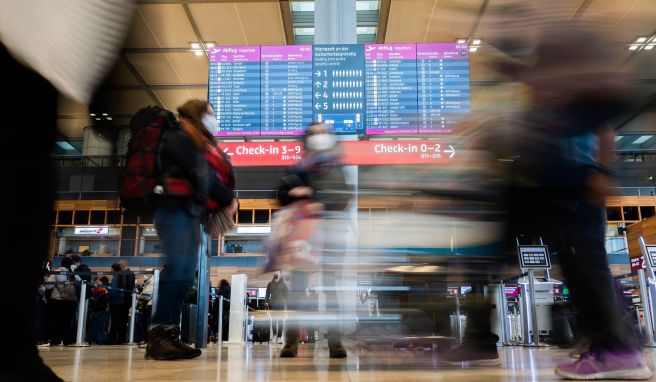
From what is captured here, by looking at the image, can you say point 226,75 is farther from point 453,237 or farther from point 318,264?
point 453,237

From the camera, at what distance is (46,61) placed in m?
0.72

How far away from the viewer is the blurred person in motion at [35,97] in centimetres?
72

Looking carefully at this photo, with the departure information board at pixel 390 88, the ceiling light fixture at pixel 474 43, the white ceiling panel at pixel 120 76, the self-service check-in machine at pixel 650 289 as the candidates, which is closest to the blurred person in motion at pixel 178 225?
the ceiling light fixture at pixel 474 43

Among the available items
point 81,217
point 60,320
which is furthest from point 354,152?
point 81,217

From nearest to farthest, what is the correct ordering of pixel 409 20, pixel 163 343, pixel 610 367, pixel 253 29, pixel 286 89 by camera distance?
pixel 610 367 < pixel 163 343 < pixel 286 89 < pixel 409 20 < pixel 253 29

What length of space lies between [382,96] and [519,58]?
130 inches

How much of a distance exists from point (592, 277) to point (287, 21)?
653 centimetres

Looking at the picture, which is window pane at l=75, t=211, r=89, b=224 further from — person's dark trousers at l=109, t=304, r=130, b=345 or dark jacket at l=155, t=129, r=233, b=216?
dark jacket at l=155, t=129, r=233, b=216

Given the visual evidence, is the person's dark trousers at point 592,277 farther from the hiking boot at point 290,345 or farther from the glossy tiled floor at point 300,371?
the hiking boot at point 290,345

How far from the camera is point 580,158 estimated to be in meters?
1.67

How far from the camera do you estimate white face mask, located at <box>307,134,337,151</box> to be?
9.55 feet

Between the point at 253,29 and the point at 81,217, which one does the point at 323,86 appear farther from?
the point at 81,217

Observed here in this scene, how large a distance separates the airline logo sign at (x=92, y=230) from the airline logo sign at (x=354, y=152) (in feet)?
36.5

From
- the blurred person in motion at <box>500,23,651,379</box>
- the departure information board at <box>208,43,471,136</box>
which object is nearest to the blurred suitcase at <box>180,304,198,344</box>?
the departure information board at <box>208,43,471,136</box>
